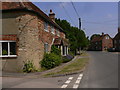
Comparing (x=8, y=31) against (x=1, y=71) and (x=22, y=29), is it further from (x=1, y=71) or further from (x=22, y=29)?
(x=1, y=71)

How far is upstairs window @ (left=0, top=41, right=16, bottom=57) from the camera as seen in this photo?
1515 cm

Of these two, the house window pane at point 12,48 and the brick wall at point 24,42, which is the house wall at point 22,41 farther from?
the house window pane at point 12,48

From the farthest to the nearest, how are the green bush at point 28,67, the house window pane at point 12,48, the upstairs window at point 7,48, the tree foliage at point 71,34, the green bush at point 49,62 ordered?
the tree foliage at point 71,34 → the green bush at point 49,62 → the house window pane at point 12,48 → the upstairs window at point 7,48 → the green bush at point 28,67

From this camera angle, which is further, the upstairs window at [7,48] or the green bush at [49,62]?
the green bush at [49,62]

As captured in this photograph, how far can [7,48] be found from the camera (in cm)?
1530

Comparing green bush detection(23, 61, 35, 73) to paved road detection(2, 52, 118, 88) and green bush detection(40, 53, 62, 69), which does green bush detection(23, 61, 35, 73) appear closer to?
green bush detection(40, 53, 62, 69)

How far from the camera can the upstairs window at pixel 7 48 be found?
49.7 ft

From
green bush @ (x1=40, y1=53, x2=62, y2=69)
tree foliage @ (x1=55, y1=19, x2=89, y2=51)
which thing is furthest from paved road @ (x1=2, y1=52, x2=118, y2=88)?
tree foliage @ (x1=55, y1=19, x2=89, y2=51)

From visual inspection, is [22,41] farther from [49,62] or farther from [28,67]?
[49,62]

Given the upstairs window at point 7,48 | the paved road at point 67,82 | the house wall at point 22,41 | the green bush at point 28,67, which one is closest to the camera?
the paved road at point 67,82

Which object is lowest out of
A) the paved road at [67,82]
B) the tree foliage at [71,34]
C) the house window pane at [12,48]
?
the paved road at [67,82]

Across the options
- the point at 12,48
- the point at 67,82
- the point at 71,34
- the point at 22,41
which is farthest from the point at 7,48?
the point at 71,34

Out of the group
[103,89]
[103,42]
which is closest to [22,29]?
[103,89]

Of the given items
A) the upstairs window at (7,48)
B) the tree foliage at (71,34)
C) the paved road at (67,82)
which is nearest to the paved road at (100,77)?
the paved road at (67,82)
